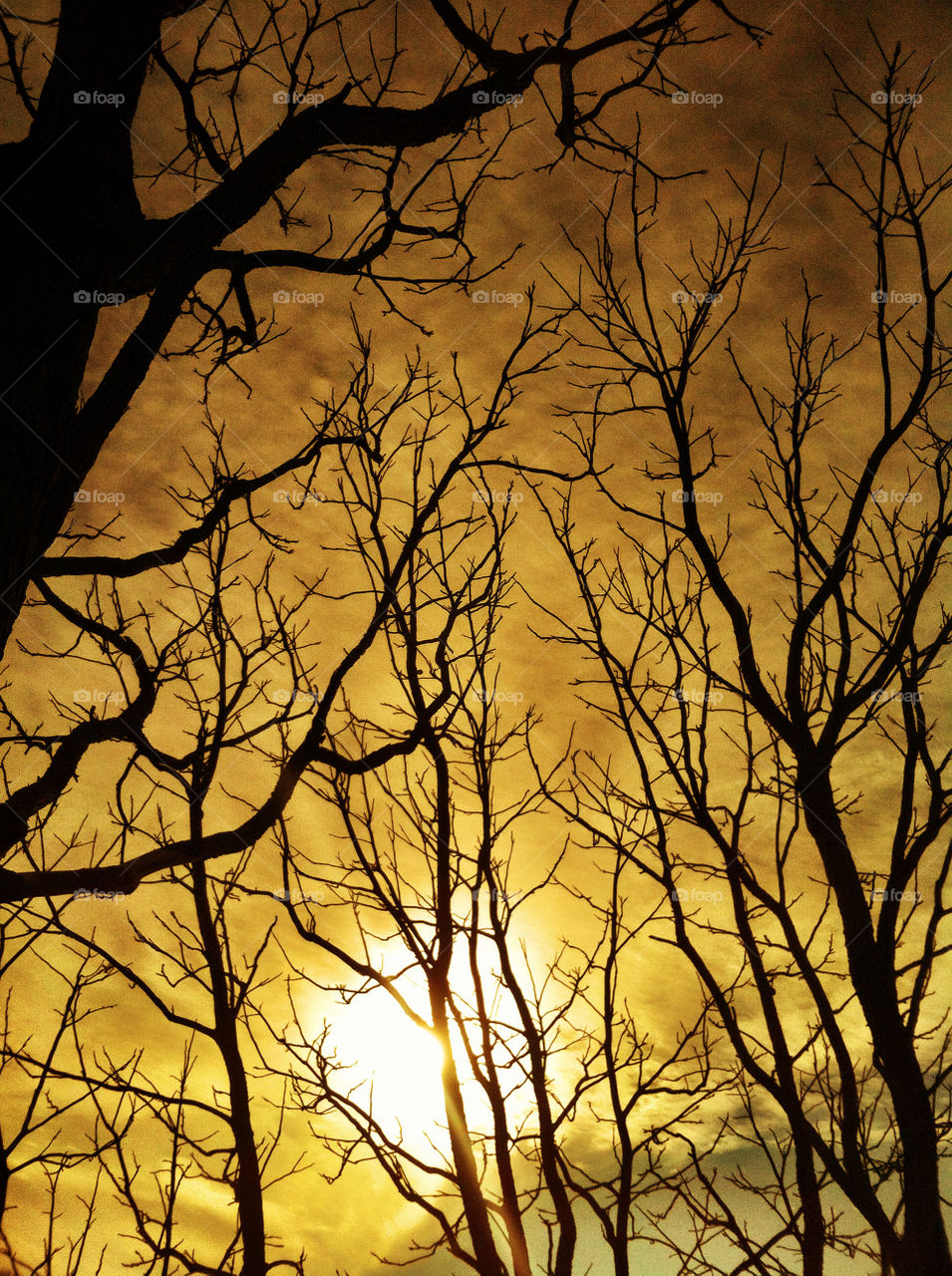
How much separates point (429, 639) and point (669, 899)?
5.97 ft

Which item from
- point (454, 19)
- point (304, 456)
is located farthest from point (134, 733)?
point (454, 19)

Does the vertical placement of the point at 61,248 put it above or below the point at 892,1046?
above

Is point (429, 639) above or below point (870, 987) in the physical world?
above

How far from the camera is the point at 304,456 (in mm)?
3629

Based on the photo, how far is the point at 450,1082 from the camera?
489cm

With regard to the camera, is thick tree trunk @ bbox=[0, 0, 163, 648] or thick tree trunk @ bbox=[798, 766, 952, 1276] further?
thick tree trunk @ bbox=[798, 766, 952, 1276]

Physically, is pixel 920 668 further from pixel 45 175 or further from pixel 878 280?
pixel 45 175

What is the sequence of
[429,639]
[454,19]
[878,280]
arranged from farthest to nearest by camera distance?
1. [429,639]
2. [878,280]
3. [454,19]

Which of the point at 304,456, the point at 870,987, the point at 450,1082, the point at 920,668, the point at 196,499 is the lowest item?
the point at 450,1082

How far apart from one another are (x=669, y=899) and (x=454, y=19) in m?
3.85

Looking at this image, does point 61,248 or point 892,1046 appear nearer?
point 61,248

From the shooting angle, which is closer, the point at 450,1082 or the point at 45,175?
the point at 45,175

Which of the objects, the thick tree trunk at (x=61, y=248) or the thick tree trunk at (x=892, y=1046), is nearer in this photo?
the thick tree trunk at (x=61, y=248)

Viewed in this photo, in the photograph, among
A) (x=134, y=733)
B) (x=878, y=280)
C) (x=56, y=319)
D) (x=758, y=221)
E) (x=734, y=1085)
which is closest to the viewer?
(x=56, y=319)
